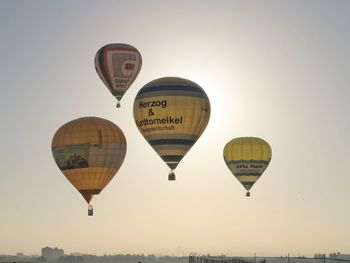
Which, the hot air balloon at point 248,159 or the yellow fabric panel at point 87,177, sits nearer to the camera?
the yellow fabric panel at point 87,177

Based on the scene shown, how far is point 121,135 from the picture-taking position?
81.9 meters

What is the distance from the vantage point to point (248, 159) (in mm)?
92438

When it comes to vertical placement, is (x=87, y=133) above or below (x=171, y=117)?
below

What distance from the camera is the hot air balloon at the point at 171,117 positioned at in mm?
76875

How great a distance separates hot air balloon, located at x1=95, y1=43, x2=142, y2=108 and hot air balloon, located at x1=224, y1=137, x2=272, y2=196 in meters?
14.9

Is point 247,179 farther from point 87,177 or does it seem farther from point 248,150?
point 87,177

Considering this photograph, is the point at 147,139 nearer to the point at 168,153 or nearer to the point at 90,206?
the point at 168,153

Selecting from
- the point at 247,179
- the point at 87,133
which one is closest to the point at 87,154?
the point at 87,133

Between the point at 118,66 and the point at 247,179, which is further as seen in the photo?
the point at 247,179

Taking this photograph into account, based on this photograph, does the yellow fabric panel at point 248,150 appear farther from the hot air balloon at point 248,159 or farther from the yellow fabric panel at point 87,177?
the yellow fabric panel at point 87,177

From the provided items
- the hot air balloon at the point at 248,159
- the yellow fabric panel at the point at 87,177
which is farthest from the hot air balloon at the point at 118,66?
the hot air balloon at the point at 248,159

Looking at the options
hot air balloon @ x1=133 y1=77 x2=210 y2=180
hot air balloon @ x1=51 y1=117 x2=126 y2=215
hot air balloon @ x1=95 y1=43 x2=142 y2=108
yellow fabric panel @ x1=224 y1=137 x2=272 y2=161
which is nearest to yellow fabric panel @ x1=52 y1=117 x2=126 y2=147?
hot air balloon @ x1=51 y1=117 x2=126 y2=215

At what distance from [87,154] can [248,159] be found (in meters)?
20.5

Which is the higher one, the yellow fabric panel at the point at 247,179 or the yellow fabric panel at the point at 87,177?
the yellow fabric panel at the point at 247,179
